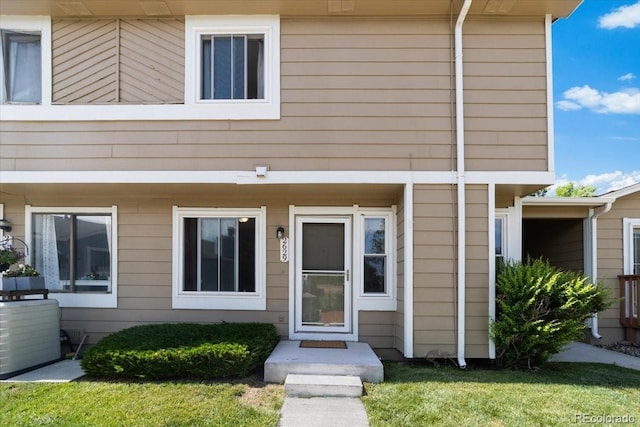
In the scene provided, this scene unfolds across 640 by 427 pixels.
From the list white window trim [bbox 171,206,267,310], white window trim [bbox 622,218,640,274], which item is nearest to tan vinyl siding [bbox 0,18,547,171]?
white window trim [bbox 171,206,267,310]

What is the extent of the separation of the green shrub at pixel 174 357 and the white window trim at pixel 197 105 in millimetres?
2716

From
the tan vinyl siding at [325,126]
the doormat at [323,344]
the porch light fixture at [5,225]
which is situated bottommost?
the doormat at [323,344]

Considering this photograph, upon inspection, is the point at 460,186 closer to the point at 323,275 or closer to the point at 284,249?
the point at 323,275

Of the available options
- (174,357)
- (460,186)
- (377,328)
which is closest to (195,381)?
(174,357)

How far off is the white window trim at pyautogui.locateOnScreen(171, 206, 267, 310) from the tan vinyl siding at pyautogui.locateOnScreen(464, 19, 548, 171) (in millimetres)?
2968

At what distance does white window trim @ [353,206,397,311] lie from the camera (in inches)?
239

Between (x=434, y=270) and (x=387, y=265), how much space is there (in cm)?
88

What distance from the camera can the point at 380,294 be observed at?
6.09 m

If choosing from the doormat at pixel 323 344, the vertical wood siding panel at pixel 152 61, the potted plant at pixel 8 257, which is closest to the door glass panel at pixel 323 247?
the doormat at pixel 323 344

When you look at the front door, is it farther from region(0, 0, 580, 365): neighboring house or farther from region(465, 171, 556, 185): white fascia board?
region(465, 171, 556, 185): white fascia board

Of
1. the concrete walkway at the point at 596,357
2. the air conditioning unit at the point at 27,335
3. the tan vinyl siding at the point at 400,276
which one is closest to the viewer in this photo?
the air conditioning unit at the point at 27,335

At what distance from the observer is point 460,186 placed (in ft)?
17.5

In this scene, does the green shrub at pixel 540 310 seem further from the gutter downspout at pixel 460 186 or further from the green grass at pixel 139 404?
the green grass at pixel 139 404

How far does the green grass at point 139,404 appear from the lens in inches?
148
